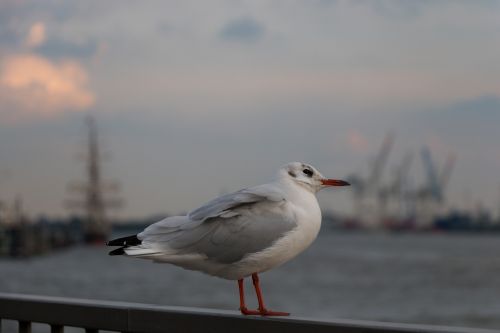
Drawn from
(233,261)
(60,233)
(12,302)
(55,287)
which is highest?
(233,261)

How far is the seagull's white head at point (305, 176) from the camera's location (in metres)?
2.19

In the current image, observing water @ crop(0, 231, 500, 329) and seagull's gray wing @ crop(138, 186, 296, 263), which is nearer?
seagull's gray wing @ crop(138, 186, 296, 263)

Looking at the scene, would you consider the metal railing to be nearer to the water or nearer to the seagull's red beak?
the seagull's red beak

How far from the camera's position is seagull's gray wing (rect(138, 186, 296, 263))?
216cm

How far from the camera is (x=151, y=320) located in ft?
7.54

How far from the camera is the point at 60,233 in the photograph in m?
95.3

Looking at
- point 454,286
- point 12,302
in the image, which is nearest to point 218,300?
point 454,286

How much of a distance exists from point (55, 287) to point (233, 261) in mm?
40190

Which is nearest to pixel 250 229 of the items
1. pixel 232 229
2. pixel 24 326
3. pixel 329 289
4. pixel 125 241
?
pixel 232 229

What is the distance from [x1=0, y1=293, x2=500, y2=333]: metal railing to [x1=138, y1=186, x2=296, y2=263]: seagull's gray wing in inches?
6.3

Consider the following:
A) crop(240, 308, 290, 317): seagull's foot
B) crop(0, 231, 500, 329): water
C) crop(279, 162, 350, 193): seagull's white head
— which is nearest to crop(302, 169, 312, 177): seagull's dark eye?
crop(279, 162, 350, 193): seagull's white head

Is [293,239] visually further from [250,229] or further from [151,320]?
[151,320]

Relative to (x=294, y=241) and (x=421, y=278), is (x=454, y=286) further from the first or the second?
(x=294, y=241)

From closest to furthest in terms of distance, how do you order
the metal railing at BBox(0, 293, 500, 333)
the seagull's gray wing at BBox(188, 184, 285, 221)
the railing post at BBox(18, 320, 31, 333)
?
the metal railing at BBox(0, 293, 500, 333), the seagull's gray wing at BBox(188, 184, 285, 221), the railing post at BBox(18, 320, 31, 333)
